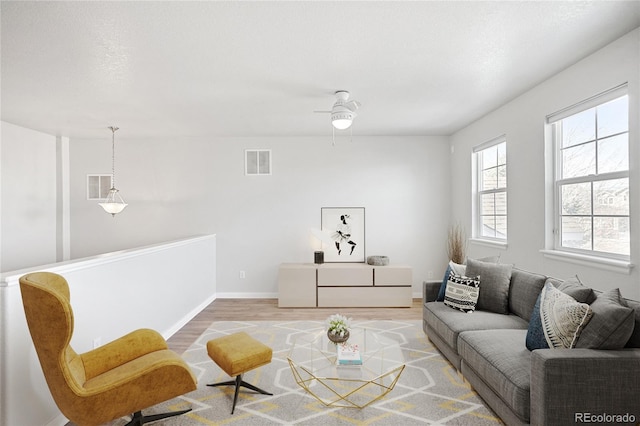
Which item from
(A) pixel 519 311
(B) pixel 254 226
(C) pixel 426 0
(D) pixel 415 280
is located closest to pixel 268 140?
(B) pixel 254 226

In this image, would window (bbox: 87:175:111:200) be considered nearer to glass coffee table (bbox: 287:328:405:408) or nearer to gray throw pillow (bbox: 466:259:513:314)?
glass coffee table (bbox: 287:328:405:408)

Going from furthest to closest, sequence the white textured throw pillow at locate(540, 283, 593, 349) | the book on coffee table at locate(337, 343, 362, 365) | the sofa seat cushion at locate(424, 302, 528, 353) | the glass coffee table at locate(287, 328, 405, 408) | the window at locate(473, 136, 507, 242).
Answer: the window at locate(473, 136, 507, 242), the sofa seat cushion at locate(424, 302, 528, 353), the book on coffee table at locate(337, 343, 362, 365), the glass coffee table at locate(287, 328, 405, 408), the white textured throw pillow at locate(540, 283, 593, 349)

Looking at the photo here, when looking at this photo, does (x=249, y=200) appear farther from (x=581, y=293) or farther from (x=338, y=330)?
(x=581, y=293)

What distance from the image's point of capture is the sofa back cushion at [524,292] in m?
2.76

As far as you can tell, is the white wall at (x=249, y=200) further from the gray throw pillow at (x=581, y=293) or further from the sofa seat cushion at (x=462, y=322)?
the gray throw pillow at (x=581, y=293)

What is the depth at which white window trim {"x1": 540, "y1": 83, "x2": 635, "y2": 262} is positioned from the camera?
2.51m

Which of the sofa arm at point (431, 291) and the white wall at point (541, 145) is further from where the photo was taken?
the sofa arm at point (431, 291)

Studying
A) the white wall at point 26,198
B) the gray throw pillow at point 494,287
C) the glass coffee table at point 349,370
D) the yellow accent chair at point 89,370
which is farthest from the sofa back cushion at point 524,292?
the white wall at point 26,198

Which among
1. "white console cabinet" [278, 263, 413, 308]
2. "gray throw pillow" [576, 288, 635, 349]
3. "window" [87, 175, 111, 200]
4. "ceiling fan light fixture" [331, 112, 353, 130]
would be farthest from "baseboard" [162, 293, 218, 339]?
"gray throw pillow" [576, 288, 635, 349]

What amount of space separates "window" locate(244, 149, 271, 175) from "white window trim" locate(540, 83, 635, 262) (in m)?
3.82

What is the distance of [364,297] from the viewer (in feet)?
16.2

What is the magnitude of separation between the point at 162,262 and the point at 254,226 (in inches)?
78.4

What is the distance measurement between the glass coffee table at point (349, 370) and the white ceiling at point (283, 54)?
2285mm

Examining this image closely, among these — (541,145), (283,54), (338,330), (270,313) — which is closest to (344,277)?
(270,313)
